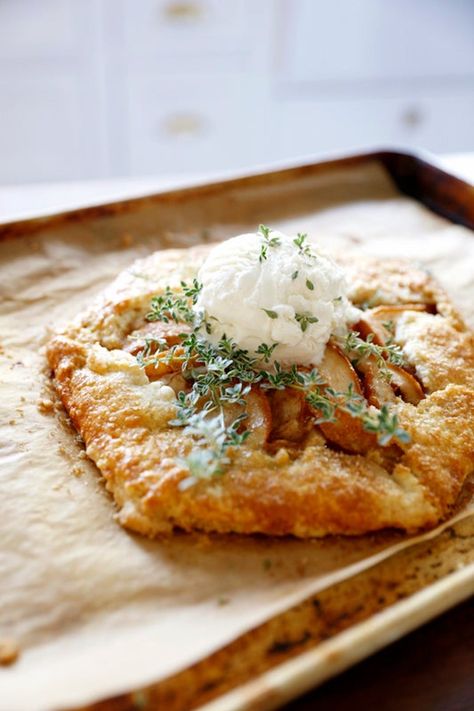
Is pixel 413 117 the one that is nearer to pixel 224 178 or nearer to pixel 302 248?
pixel 224 178

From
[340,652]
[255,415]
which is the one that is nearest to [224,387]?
[255,415]

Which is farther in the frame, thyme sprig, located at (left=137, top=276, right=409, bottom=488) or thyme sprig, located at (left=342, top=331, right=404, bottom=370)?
thyme sprig, located at (left=342, top=331, right=404, bottom=370)

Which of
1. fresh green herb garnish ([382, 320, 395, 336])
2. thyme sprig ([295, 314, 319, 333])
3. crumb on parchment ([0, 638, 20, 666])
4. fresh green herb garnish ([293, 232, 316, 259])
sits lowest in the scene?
crumb on parchment ([0, 638, 20, 666])

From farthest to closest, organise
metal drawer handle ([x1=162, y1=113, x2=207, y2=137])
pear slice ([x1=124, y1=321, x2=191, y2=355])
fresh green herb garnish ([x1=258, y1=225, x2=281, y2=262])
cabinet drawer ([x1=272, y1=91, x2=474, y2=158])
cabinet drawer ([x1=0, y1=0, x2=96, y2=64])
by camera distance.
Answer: cabinet drawer ([x1=272, y1=91, x2=474, y2=158]), metal drawer handle ([x1=162, y1=113, x2=207, y2=137]), cabinet drawer ([x1=0, y1=0, x2=96, y2=64]), pear slice ([x1=124, y1=321, x2=191, y2=355]), fresh green herb garnish ([x1=258, y1=225, x2=281, y2=262])

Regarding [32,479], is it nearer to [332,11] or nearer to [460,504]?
[460,504]

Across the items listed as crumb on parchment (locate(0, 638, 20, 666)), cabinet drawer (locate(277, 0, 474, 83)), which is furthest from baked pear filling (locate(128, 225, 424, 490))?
cabinet drawer (locate(277, 0, 474, 83))

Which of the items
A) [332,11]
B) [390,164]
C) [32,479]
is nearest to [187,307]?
[32,479]

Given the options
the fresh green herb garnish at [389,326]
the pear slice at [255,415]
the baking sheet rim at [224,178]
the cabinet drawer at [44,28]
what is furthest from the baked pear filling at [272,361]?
the cabinet drawer at [44,28]

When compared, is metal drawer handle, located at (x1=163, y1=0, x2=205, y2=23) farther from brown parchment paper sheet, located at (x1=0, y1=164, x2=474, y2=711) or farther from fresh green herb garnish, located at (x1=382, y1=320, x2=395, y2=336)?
fresh green herb garnish, located at (x1=382, y1=320, x2=395, y2=336)
